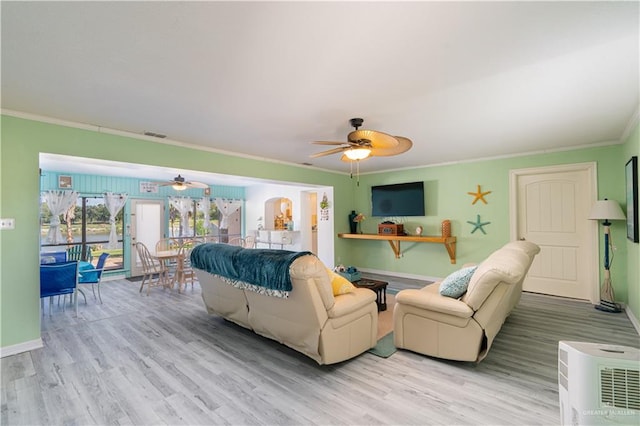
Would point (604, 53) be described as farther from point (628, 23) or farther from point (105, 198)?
point (105, 198)

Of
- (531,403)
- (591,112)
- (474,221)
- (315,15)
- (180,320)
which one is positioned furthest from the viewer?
(474,221)

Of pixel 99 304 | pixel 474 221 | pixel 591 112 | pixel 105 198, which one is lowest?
pixel 99 304

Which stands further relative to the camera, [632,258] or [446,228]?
[446,228]

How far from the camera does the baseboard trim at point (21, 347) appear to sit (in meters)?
2.89

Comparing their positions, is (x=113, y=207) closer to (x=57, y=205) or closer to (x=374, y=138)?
(x=57, y=205)

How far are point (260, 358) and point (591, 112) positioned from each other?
4.24m

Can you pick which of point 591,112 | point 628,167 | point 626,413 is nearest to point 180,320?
point 626,413

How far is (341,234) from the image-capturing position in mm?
7027

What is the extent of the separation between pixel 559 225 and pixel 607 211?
779mm

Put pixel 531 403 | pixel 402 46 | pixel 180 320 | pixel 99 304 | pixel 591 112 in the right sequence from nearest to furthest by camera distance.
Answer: pixel 402 46
pixel 531 403
pixel 591 112
pixel 180 320
pixel 99 304

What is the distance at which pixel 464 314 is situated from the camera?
2.49 metres

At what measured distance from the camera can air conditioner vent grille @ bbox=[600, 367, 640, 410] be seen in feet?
4.00

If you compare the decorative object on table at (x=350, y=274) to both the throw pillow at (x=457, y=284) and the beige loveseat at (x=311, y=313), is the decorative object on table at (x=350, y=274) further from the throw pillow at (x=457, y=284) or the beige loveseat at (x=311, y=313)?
the throw pillow at (x=457, y=284)

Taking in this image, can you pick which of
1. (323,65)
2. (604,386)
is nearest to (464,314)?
(604,386)
